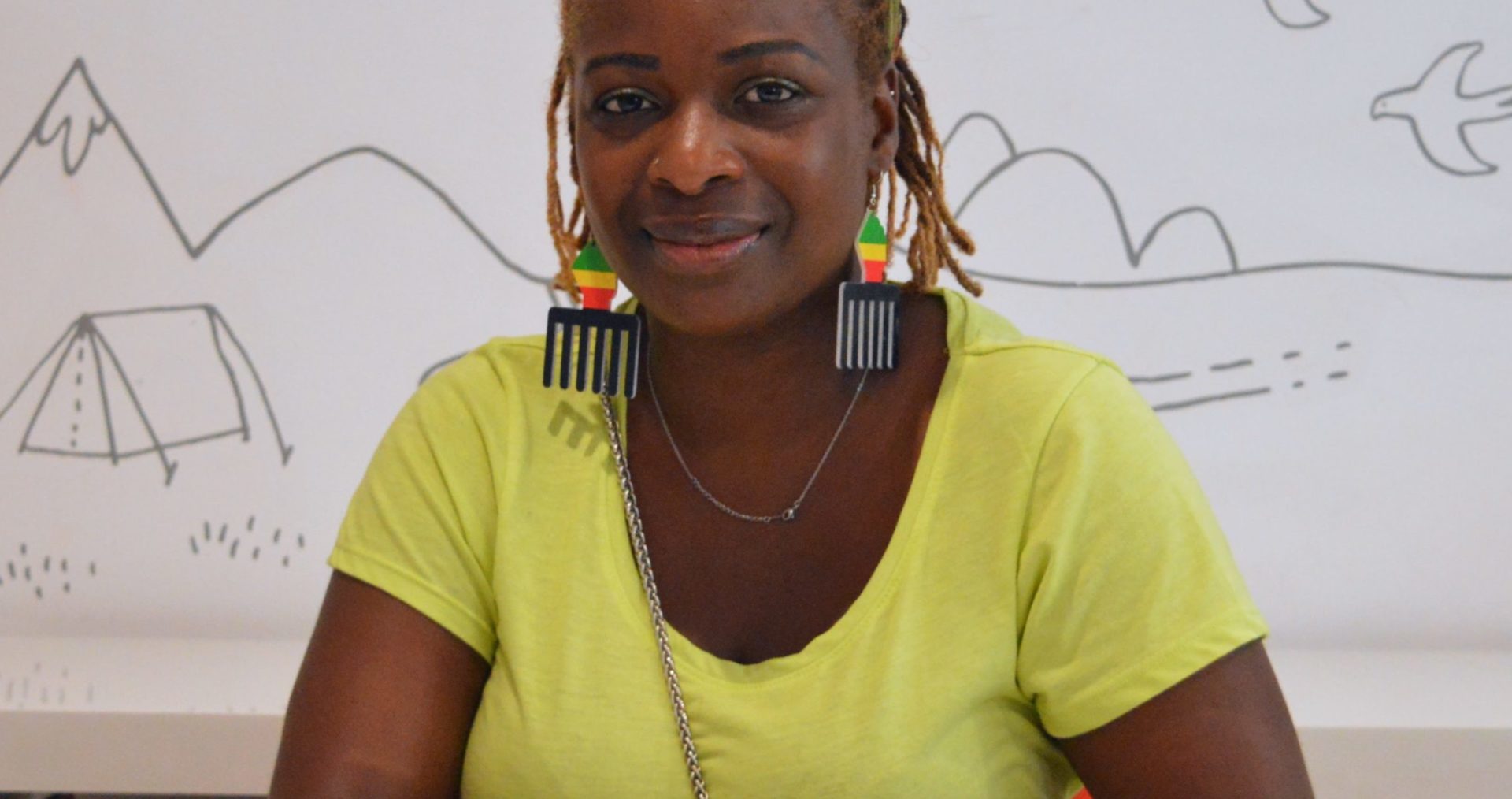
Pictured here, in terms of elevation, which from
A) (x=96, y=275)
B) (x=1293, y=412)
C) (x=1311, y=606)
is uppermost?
(x=96, y=275)

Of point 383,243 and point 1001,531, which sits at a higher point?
point 383,243

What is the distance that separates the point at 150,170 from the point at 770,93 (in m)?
1.13

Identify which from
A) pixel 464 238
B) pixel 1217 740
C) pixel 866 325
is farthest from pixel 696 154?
pixel 464 238

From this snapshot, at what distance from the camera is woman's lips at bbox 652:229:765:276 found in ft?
3.40

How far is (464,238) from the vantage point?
1830 mm

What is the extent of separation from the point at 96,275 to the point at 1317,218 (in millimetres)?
1510

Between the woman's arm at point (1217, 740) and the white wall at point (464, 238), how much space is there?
874 millimetres

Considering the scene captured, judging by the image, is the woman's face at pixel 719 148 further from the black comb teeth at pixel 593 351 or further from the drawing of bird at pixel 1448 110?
the drawing of bird at pixel 1448 110

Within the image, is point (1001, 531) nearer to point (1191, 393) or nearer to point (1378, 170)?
point (1191, 393)

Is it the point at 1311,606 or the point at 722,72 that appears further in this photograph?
the point at 1311,606

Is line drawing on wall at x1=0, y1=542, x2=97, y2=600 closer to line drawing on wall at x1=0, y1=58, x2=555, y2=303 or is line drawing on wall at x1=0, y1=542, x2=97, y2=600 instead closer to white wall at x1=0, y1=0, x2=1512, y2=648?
white wall at x1=0, y1=0, x2=1512, y2=648

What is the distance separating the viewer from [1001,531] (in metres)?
0.99

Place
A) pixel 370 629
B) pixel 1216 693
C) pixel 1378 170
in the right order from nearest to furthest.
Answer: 1. pixel 1216 693
2. pixel 370 629
3. pixel 1378 170

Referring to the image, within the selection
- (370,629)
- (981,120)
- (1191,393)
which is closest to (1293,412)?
(1191,393)
